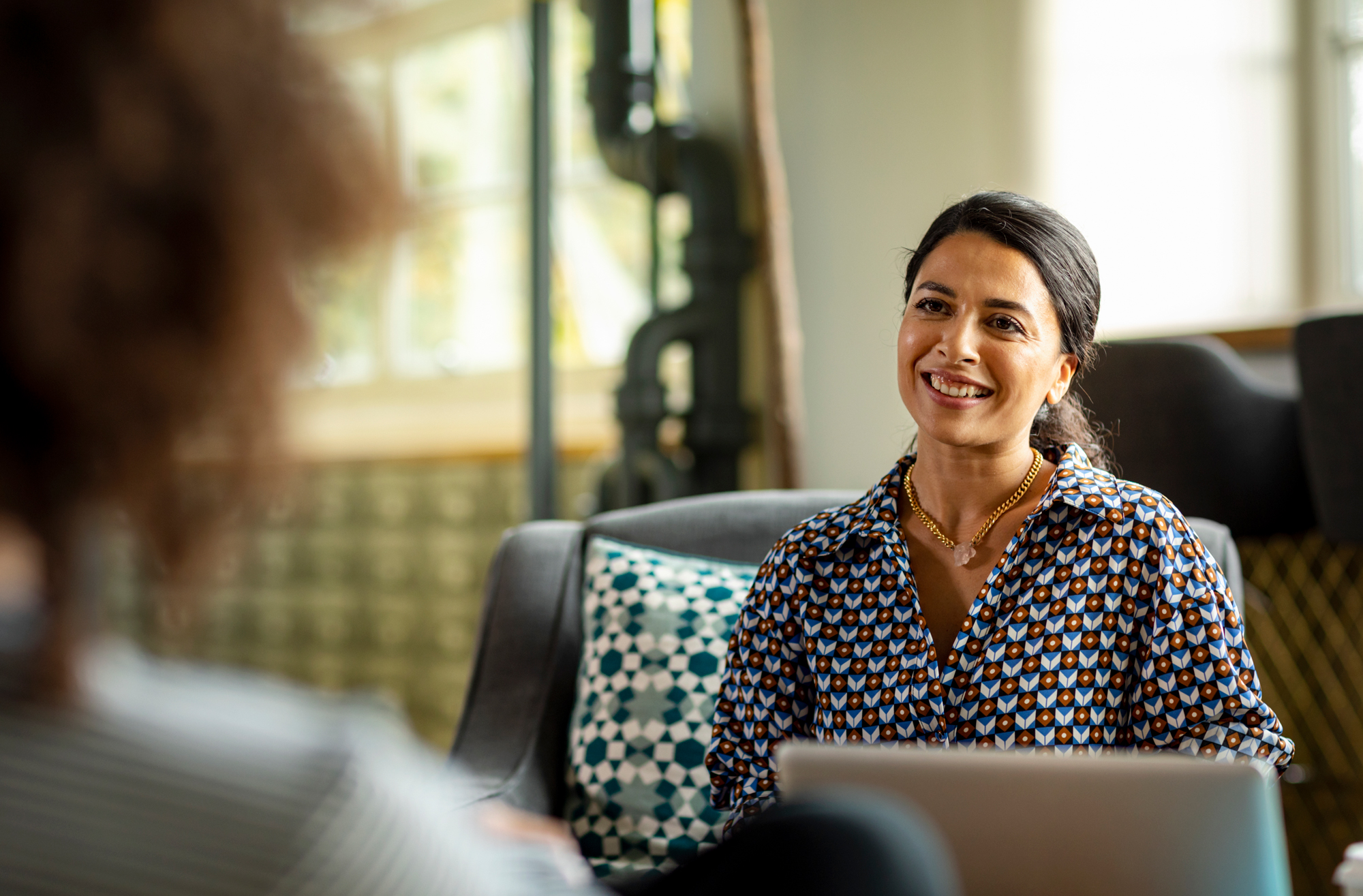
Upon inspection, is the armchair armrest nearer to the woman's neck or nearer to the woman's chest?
the woman's chest

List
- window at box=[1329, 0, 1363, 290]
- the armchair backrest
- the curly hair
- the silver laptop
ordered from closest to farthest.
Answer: the curly hair
the silver laptop
the armchair backrest
window at box=[1329, 0, 1363, 290]

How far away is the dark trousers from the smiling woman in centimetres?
65

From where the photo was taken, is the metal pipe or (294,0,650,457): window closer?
the metal pipe

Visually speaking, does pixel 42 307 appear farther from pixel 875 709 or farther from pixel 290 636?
pixel 290 636

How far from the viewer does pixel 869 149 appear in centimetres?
316

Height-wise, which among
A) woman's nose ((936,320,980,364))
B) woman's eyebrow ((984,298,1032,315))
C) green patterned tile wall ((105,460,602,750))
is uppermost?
woman's eyebrow ((984,298,1032,315))

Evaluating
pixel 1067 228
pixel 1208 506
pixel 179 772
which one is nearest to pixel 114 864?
pixel 179 772

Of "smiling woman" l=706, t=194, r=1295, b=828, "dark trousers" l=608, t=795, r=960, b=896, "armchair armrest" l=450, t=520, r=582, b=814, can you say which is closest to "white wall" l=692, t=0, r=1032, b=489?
"armchair armrest" l=450, t=520, r=582, b=814

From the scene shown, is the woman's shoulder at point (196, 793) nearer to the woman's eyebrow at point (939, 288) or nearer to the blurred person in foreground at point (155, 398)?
the blurred person in foreground at point (155, 398)

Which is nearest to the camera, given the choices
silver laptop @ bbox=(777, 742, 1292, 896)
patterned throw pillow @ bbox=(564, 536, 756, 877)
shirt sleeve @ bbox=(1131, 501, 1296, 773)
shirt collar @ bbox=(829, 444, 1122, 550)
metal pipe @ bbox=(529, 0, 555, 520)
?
silver laptop @ bbox=(777, 742, 1292, 896)

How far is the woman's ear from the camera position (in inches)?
56.4

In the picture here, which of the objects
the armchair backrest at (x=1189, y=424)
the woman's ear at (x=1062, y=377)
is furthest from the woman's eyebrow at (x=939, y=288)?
the armchair backrest at (x=1189, y=424)

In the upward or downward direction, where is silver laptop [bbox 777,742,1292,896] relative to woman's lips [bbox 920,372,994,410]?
downward

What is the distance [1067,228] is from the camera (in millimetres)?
1399
